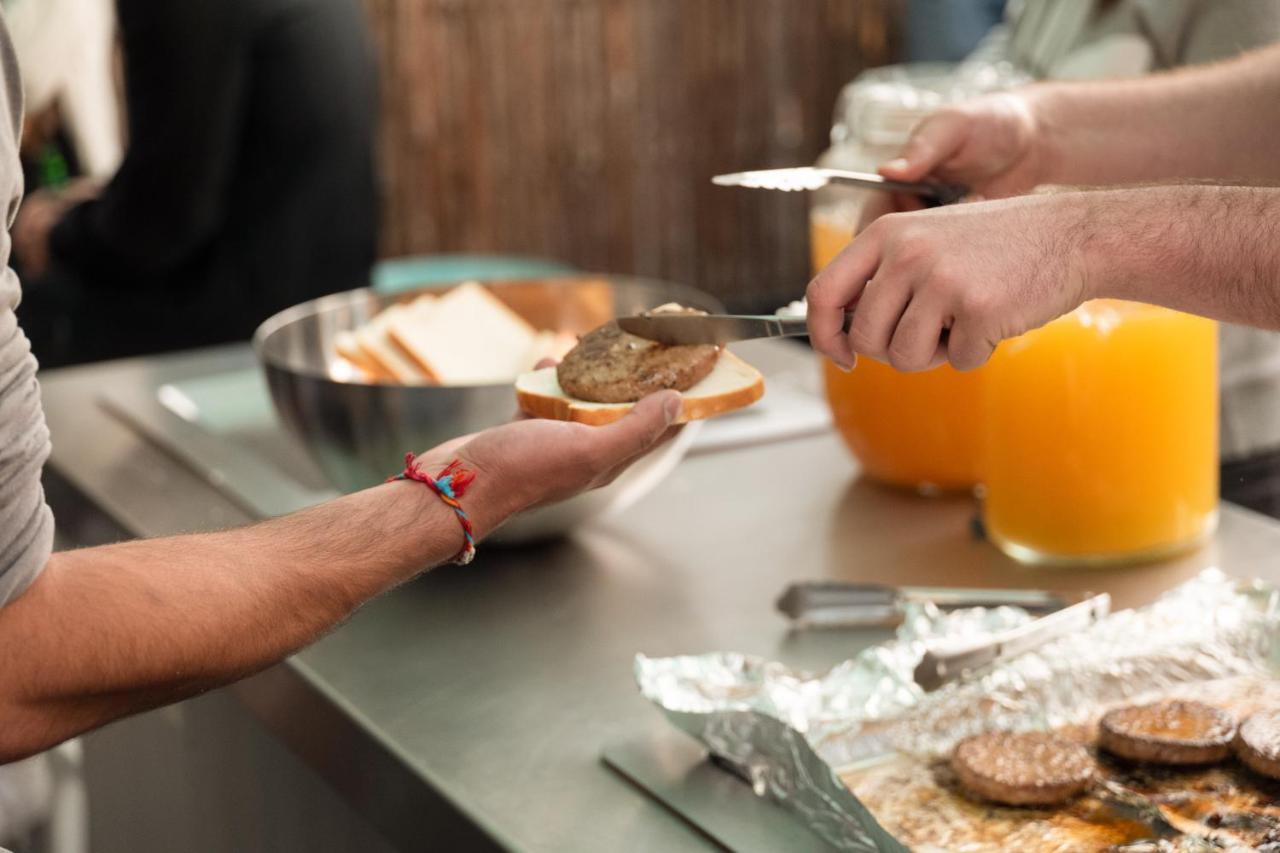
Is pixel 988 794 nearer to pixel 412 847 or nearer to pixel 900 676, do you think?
pixel 900 676

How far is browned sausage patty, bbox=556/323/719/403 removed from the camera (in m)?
1.25

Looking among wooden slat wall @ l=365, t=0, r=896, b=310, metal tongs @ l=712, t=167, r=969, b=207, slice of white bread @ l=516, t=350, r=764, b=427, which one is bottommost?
wooden slat wall @ l=365, t=0, r=896, b=310

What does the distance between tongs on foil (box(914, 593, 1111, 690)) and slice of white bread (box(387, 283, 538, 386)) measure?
0.62m

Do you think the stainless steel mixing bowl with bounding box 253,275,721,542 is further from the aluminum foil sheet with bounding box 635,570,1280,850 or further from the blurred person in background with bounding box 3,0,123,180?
the blurred person in background with bounding box 3,0,123,180

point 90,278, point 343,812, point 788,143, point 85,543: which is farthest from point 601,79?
point 343,812

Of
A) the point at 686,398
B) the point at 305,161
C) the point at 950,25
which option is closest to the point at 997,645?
the point at 686,398

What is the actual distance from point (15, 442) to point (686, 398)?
1.69 ft

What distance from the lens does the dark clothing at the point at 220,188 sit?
104 inches

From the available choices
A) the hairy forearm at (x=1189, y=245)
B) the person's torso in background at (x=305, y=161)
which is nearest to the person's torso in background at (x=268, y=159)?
the person's torso in background at (x=305, y=161)

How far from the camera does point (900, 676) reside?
1.17 metres

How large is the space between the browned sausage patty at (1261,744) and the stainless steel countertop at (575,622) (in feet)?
1.00

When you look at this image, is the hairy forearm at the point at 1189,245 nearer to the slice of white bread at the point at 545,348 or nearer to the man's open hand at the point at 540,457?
the man's open hand at the point at 540,457

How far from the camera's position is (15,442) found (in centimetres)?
92

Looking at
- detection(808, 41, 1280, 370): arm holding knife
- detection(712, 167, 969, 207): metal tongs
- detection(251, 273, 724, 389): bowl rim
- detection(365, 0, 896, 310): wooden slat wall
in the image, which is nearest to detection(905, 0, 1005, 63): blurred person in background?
detection(365, 0, 896, 310): wooden slat wall
